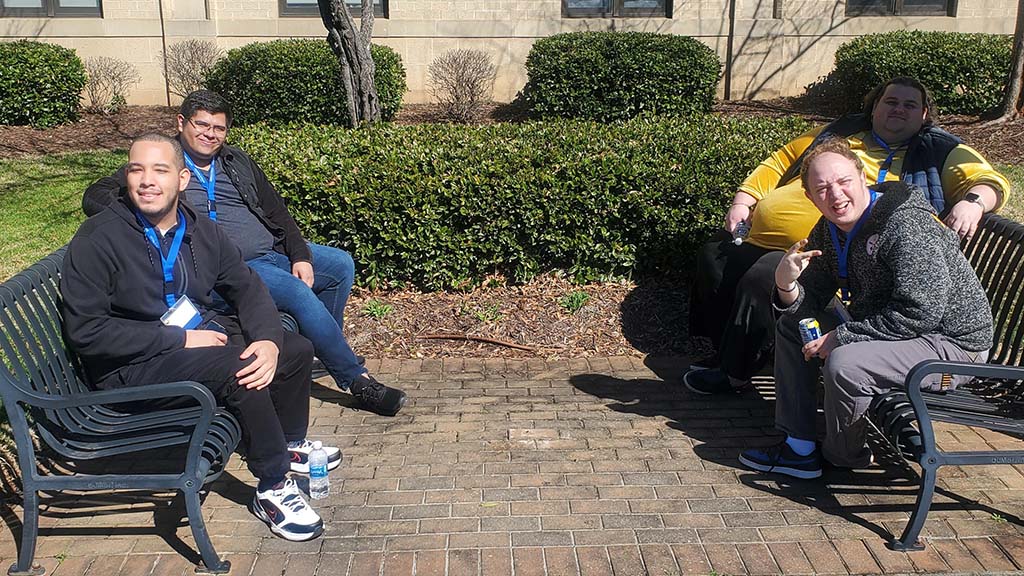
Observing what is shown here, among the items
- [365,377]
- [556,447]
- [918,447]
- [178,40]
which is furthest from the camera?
[178,40]

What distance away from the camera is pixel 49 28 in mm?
13445

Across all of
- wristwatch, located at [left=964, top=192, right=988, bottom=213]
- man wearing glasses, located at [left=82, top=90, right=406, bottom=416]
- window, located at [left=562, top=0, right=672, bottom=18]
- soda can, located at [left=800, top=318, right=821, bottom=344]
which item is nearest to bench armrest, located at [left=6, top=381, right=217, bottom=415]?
man wearing glasses, located at [left=82, top=90, right=406, bottom=416]

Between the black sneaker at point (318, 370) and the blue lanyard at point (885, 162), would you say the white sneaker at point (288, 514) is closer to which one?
the black sneaker at point (318, 370)

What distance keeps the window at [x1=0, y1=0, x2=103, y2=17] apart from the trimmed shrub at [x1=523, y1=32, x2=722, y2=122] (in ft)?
24.4

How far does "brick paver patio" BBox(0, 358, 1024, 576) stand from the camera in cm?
321

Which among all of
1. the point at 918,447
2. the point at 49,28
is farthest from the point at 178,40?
the point at 918,447

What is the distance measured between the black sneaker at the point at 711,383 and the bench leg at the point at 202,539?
2598mm

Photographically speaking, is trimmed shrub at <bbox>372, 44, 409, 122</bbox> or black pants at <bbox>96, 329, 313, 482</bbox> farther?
trimmed shrub at <bbox>372, 44, 409, 122</bbox>

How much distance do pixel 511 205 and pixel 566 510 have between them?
8.38ft

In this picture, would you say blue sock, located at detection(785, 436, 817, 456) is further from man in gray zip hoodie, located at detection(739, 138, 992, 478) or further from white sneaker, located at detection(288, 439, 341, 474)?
white sneaker, located at detection(288, 439, 341, 474)

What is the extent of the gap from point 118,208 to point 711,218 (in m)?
3.64

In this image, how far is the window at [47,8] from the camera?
13664mm

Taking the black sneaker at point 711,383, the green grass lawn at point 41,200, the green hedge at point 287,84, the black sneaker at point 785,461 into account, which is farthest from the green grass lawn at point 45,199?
the black sneaker at point 785,461

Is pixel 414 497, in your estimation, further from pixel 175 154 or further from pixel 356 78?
pixel 356 78
